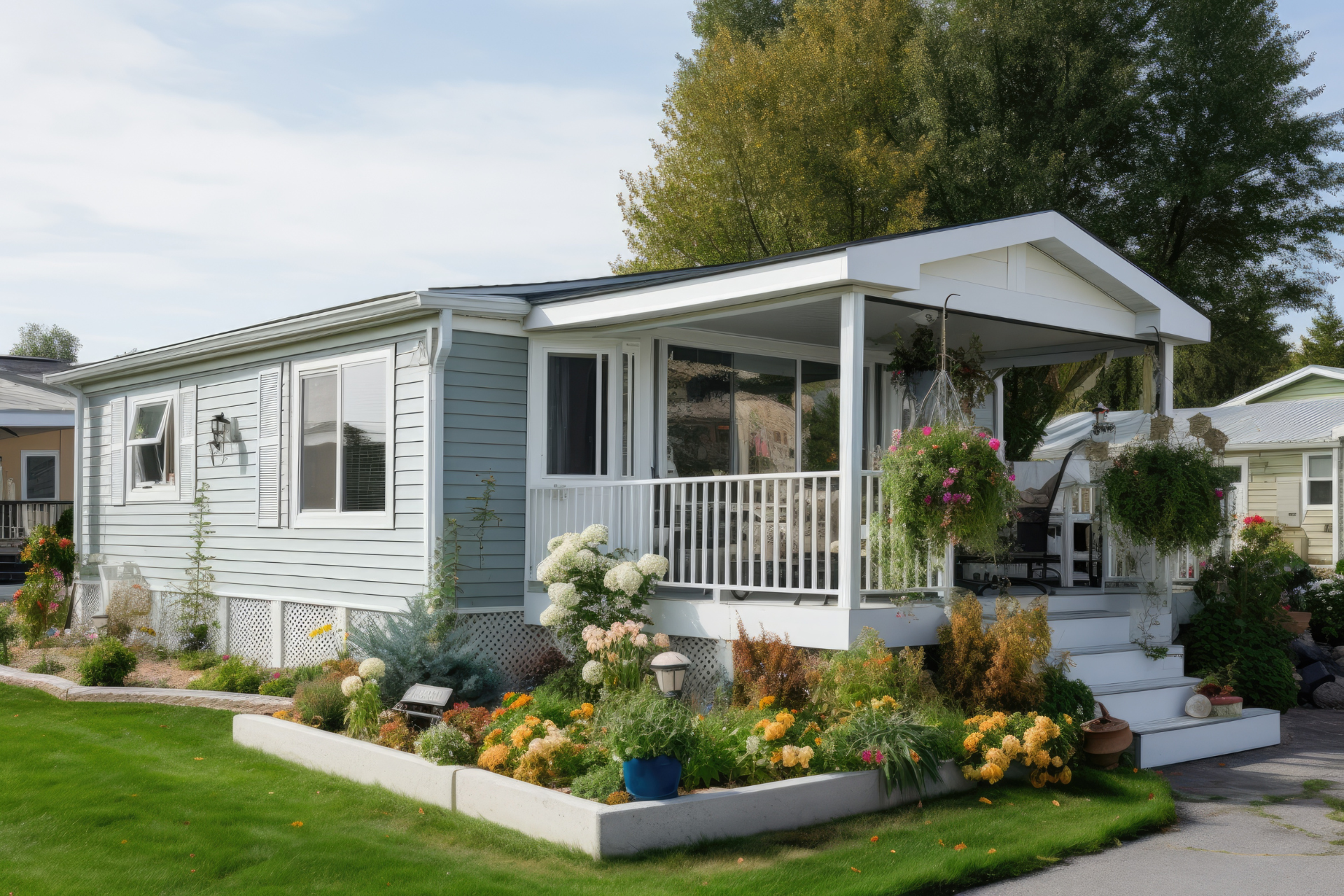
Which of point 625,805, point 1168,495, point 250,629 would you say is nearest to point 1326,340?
point 1168,495

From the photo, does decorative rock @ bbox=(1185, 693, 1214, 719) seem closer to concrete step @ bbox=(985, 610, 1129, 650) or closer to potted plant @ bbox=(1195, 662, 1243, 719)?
potted plant @ bbox=(1195, 662, 1243, 719)

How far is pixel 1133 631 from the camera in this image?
7.93m

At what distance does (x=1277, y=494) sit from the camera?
703 inches

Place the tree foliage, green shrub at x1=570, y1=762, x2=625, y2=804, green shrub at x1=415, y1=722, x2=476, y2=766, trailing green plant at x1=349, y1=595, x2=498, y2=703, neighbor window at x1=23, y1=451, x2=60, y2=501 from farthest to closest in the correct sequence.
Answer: neighbor window at x1=23, y1=451, x2=60, y2=501, the tree foliage, trailing green plant at x1=349, y1=595, x2=498, y2=703, green shrub at x1=415, y1=722, x2=476, y2=766, green shrub at x1=570, y1=762, x2=625, y2=804

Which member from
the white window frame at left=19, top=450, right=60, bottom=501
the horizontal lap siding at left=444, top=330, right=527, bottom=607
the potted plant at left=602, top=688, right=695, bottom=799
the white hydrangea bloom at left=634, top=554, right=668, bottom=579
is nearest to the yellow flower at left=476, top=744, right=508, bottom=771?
the potted plant at left=602, top=688, right=695, bottom=799

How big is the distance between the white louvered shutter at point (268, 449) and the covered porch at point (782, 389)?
112 inches

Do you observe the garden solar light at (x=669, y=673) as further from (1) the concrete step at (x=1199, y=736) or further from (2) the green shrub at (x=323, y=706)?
(1) the concrete step at (x=1199, y=736)

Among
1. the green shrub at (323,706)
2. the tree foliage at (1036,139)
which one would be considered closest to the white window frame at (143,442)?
the green shrub at (323,706)

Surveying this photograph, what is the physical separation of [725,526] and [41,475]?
17.7m

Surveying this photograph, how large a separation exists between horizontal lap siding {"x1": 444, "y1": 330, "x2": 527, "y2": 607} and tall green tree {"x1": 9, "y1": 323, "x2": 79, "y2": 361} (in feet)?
184

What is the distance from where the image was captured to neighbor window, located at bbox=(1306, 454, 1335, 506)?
1742cm

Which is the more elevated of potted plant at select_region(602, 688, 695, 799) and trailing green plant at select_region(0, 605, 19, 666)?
potted plant at select_region(602, 688, 695, 799)

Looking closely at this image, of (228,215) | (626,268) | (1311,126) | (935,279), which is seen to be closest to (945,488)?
(935,279)

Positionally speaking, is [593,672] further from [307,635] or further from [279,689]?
[307,635]
